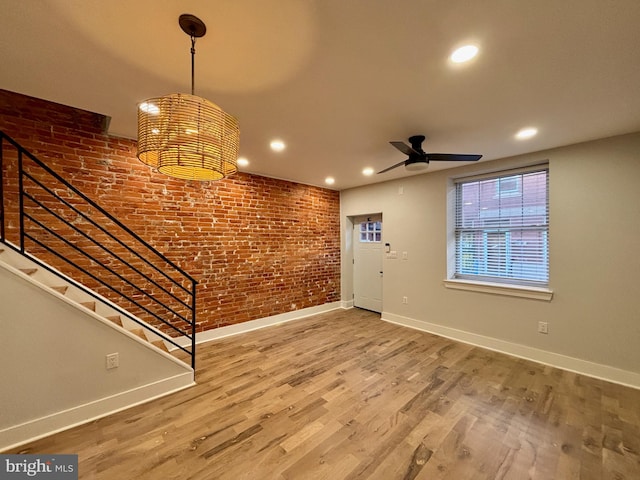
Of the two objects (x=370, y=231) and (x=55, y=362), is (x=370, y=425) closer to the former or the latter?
(x=55, y=362)

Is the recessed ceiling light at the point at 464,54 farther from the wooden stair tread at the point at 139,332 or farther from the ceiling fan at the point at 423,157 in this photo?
the wooden stair tread at the point at 139,332

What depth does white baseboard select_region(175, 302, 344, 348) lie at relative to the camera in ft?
12.1

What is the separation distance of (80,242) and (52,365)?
129 cm

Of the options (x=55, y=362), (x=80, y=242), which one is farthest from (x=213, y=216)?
(x=55, y=362)

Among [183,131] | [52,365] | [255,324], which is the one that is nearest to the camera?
[183,131]

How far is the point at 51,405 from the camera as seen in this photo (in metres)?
1.94

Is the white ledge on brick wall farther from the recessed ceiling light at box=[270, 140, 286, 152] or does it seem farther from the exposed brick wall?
the recessed ceiling light at box=[270, 140, 286, 152]

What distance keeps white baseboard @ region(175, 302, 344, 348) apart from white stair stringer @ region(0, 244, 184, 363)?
31.3 inches

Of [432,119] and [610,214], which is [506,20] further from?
[610,214]

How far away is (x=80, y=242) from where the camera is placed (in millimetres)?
2688

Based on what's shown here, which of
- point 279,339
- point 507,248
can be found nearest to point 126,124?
point 279,339

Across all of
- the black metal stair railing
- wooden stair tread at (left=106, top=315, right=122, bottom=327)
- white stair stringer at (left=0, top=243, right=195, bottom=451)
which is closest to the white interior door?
the black metal stair railing

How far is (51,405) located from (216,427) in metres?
1.25

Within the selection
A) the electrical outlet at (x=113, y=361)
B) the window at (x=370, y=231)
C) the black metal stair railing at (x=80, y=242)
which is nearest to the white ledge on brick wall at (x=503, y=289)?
the window at (x=370, y=231)
